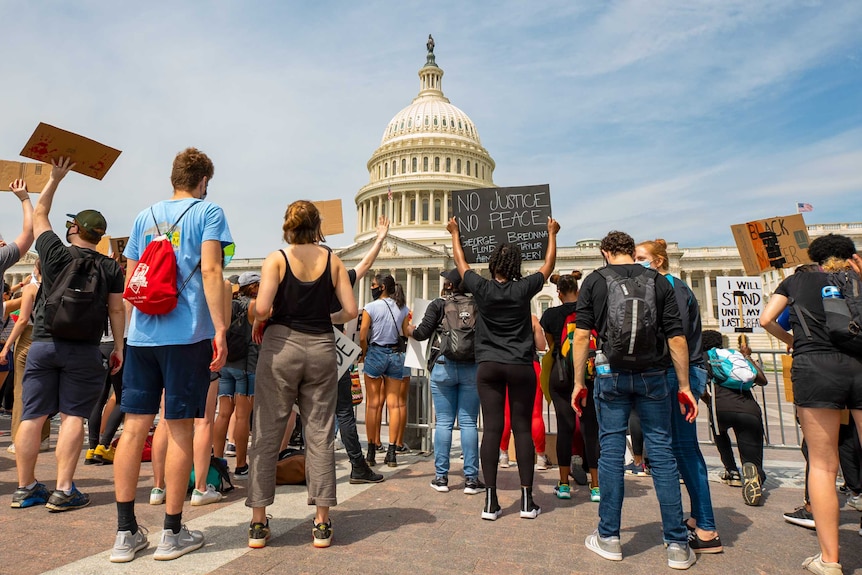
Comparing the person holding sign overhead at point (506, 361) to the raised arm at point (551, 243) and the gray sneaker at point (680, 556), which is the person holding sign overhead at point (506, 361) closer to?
the raised arm at point (551, 243)

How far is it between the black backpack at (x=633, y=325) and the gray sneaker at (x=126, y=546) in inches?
124

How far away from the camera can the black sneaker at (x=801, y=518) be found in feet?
13.5

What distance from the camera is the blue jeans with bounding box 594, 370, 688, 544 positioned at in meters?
3.47

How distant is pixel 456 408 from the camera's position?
5344mm

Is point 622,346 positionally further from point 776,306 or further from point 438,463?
point 438,463

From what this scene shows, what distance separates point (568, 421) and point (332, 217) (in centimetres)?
434

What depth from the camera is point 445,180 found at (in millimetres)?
76375

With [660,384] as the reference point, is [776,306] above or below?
above

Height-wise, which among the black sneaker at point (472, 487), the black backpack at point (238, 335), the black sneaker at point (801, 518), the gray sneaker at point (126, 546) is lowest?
the black sneaker at point (801, 518)

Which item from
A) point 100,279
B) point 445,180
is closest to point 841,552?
point 100,279

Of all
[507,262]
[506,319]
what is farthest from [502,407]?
[507,262]

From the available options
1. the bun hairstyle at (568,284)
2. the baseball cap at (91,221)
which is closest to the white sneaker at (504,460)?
the bun hairstyle at (568,284)

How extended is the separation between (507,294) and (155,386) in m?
2.68

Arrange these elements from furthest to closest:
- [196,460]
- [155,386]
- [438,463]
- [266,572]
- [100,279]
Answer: [438,463] → [100,279] → [196,460] → [155,386] → [266,572]
